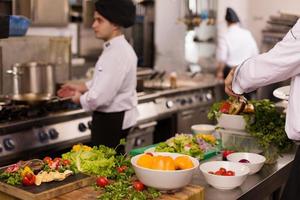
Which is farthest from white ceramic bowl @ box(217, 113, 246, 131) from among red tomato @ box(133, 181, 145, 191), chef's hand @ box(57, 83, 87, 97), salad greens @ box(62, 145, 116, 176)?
chef's hand @ box(57, 83, 87, 97)

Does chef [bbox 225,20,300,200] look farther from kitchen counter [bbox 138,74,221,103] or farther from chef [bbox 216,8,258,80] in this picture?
chef [bbox 216,8,258,80]

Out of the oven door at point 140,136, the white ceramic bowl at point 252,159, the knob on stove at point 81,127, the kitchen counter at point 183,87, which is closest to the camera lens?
the white ceramic bowl at point 252,159

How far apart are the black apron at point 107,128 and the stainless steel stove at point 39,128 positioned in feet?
0.86

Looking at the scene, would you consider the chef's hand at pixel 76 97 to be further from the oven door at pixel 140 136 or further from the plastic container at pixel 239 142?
the plastic container at pixel 239 142

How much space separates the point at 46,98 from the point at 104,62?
57cm

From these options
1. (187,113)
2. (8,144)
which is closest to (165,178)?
(8,144)

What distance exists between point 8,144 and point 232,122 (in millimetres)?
1397

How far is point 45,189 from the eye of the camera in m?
1.71

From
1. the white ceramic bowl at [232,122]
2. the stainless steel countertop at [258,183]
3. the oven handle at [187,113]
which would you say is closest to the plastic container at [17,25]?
the white ceramic bowl at [232,122]

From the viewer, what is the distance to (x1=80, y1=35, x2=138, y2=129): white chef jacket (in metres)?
2.96

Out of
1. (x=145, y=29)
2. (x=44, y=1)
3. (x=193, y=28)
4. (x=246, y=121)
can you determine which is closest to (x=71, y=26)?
(x=44, y=1)

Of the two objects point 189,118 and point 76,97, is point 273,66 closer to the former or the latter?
point 76,97

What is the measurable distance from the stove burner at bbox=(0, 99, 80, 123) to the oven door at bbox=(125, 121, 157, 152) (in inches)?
25.4

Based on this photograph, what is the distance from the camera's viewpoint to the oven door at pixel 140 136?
3.91 m
